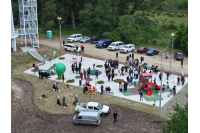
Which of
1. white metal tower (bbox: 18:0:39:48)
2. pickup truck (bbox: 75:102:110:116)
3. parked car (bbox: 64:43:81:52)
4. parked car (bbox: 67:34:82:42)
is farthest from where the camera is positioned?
parked car (bbox: 67:34:82:42)

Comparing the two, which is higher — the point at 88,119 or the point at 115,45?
the point at 115,45

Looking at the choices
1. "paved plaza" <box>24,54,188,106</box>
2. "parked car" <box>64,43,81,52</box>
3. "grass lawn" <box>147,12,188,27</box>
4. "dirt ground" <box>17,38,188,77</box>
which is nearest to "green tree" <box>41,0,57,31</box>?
"dirt ground" <box>17,38,188,77</box>

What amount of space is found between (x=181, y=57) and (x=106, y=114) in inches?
942

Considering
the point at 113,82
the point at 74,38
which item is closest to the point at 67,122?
the point at 113,82

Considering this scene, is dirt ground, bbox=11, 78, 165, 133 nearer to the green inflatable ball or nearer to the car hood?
the car hood

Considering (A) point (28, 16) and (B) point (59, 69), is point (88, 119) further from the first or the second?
(A) point (28, 16)

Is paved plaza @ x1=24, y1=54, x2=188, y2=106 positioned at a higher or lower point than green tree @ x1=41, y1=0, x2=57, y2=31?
lower

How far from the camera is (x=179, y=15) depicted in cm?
8131

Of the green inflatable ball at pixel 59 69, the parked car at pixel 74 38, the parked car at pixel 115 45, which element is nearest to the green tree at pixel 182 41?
the parked car at pixel 115 45

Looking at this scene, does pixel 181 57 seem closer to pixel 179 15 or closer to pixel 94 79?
pixel 94 79

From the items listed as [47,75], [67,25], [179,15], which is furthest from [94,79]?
[179,15]

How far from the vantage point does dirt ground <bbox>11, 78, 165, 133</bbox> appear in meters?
22.3

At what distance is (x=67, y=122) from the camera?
23484 millimetres

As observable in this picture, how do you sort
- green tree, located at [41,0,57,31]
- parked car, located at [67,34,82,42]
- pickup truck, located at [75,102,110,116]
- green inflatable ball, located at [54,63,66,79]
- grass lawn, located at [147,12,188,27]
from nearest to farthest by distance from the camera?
pickup truck, located at [75,102,110,116] < green inflatable ball, located at [54,63,66,79] < parked car, located at [67,34,82,42] < green tree, located at [41,0,57,31] < grass lawn, located at [147,12,188,27]
